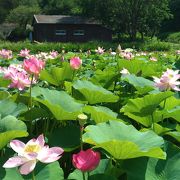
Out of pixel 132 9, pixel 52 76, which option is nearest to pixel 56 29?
pixel 132 9

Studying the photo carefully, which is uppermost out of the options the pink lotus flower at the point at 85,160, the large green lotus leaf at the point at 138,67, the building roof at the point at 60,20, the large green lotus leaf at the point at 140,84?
the pink lotus flower at the point at 85,160

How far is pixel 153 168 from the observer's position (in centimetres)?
110

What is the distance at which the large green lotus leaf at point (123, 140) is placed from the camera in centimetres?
102

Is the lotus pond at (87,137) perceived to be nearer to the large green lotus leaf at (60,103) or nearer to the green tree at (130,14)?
the large green lotus leaf at (60,103)

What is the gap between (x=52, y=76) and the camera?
221cm

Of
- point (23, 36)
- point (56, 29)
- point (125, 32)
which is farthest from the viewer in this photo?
point (23, 36)

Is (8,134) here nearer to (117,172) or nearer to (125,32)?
(117,172)

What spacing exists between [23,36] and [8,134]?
140 ft

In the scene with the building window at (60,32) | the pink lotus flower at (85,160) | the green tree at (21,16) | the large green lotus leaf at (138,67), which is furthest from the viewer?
the green tree at (21,16)

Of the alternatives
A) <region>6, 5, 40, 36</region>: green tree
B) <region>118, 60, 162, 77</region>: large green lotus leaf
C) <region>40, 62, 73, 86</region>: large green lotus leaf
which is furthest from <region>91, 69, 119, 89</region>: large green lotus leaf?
<region>6, 5, 40, 36</region>: green tree

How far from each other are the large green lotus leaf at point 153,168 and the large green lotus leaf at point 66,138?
0.22 metres

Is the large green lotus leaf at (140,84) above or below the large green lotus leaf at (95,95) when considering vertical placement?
below

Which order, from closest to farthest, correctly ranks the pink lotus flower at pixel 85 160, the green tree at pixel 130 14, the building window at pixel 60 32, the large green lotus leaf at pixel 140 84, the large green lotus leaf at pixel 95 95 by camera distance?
the pink lotus flower at pixel 85 160
the large green lotus leaf at pixel 95 95
the large green lotus leaf at pixel 140 84
the building window at pixel 60 32
the green tree at pixel 130 14

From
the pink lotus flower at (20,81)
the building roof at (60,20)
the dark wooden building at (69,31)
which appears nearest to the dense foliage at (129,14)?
the building roof at (60,20)
